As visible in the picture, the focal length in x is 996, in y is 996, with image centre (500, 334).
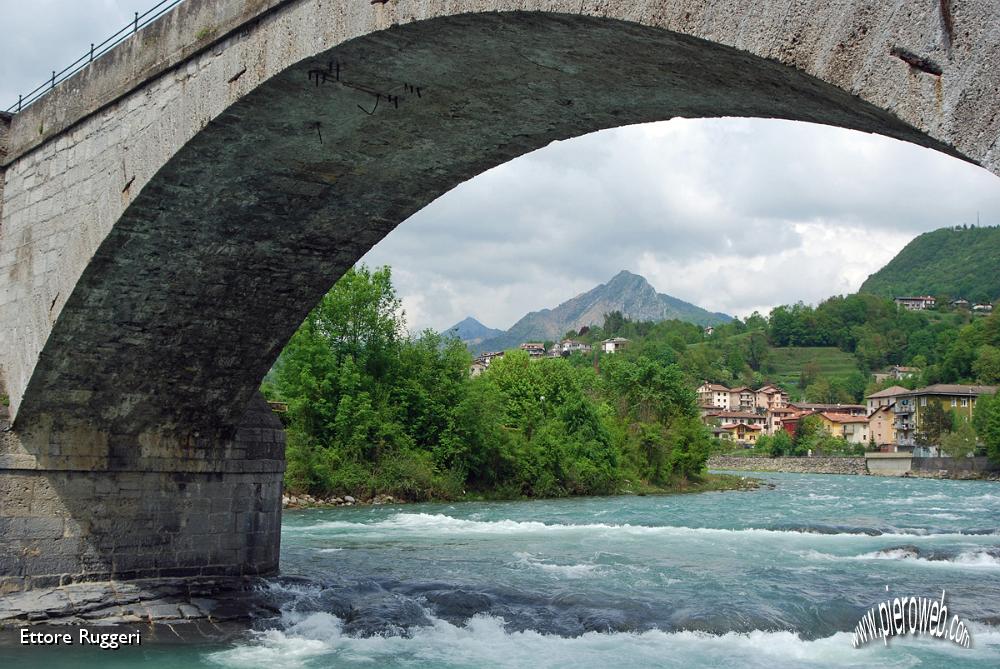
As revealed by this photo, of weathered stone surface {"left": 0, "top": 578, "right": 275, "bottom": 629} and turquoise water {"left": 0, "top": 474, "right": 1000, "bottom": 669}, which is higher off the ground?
weathered stone surface {"left": 0, "top": 578, "right": 275, "bottom": 629}

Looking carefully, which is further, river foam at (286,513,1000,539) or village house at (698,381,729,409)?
village house at (698,381,729,409)

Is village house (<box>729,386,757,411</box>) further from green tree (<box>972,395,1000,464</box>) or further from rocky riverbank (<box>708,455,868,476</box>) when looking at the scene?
green tree (<box>972,395,1000,464</box>)

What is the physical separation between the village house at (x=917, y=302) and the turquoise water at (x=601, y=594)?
155593 millimetres

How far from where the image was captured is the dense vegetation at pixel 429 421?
3048 cm

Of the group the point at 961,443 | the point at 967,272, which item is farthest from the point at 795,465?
the point at 967,272

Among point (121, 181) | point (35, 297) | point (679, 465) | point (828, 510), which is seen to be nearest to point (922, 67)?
point (121, 181)

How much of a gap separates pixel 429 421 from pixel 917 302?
517ft

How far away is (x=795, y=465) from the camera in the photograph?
84188 millimetres

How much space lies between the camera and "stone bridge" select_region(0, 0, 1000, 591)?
3.87m

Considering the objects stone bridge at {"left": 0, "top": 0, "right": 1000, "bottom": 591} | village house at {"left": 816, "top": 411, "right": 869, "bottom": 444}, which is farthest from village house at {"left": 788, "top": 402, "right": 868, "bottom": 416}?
stone bridge at {"left": 0, "top": 0, "right": 1000, "bottom": 591}

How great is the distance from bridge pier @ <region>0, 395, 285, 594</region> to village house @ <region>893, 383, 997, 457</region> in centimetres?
7590

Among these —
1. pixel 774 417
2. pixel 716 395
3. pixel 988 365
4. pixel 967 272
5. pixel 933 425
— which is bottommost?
pixel 933 425

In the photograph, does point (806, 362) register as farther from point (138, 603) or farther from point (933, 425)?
point (138, 603)

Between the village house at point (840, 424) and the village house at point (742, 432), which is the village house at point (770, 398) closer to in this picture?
the village house at point (742, 432)
